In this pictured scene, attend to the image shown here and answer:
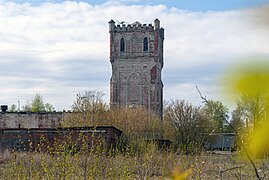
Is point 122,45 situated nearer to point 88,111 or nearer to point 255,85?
point 88,111

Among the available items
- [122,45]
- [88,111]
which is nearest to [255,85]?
[88,111]

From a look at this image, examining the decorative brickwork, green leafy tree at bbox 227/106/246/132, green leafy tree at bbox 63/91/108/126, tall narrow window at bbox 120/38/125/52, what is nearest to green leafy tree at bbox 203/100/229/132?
green leafy tree at bbox 227/106/246/132

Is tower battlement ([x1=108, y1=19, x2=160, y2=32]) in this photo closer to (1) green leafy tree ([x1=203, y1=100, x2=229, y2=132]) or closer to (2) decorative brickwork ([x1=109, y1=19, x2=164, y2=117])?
(2) decorative brickwork ([x1=109, y1=19, x2=164, y2=117])

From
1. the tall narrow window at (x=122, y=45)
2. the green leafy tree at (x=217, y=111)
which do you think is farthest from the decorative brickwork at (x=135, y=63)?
the green leafy tree at (x=217, y=111)

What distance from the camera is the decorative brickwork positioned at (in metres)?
45.9

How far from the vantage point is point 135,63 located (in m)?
46.4

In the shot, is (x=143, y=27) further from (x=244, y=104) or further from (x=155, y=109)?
(x=244, y=104)

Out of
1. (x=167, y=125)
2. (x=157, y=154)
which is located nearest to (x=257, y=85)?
(x=157, y=154)

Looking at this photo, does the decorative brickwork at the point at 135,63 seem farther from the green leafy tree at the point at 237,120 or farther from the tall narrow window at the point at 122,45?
the green leafy tree at the point at 237,120

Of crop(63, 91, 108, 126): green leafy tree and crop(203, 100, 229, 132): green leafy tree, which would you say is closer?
crop(203, 100, 229, 132): green leafy tree

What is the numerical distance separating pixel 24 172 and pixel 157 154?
243 inches

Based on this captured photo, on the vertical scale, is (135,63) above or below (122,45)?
below

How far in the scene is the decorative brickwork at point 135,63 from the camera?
45.9 m

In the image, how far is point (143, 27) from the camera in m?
47.0
